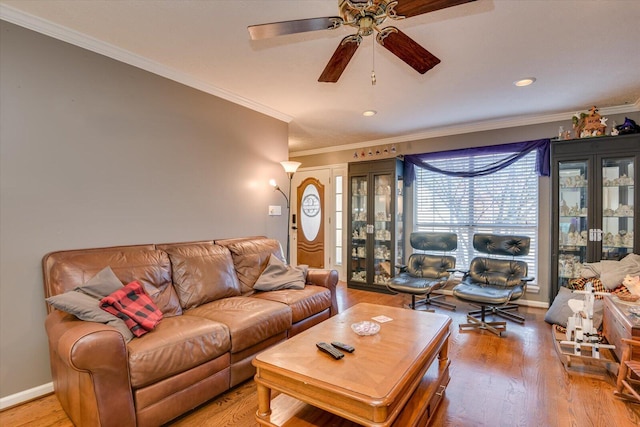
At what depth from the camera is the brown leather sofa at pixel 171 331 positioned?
1.54 meters

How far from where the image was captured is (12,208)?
2.01 m

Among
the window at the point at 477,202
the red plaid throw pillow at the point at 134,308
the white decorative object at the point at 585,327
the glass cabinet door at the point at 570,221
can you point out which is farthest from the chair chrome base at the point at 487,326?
the red plaid throw pillow at the point at 134,308

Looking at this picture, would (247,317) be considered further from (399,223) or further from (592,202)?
(592,202)

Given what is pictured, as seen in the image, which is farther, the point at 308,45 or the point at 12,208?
the point at 308,45

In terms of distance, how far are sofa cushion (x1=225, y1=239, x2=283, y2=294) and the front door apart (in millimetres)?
2585

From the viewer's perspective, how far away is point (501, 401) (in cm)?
207

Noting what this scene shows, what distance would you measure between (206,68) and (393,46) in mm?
1801

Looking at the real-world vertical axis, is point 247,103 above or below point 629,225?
above

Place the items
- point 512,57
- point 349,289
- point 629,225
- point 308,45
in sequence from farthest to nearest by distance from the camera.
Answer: point 349,289
point 629,225
point 512,57
point 308,45

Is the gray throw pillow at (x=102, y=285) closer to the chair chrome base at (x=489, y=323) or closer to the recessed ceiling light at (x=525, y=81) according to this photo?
the chair chrome base at (x=489, y=323)

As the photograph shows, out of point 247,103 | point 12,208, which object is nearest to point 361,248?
point 247,103

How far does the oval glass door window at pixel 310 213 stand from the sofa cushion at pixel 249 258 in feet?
8.62

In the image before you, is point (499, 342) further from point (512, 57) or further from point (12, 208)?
point (12, 208)

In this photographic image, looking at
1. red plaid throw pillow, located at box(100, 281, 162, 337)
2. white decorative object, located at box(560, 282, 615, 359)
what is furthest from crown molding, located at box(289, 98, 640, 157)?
red plaid throw pillow, located at box(100, 281, 162, 337)
